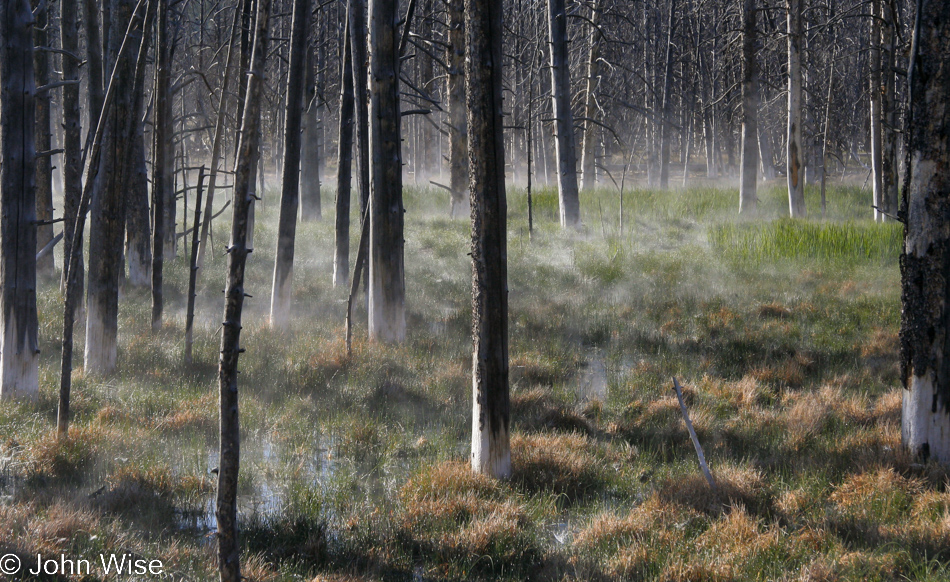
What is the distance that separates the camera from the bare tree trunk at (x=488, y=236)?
4.90m

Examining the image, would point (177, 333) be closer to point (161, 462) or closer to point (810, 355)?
point (161, 462)

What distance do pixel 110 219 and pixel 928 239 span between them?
6758 mm

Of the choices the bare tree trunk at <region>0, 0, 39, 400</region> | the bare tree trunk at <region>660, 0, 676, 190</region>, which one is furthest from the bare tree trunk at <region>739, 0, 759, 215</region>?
the bare tree trunk at <region>0, 0, 39, 400</region>

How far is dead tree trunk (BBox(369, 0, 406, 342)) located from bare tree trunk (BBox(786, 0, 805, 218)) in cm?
1273

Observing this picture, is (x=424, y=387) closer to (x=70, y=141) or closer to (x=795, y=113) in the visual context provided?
(x=70, y=141)

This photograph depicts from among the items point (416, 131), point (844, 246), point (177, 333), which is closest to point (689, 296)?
point (844, 246)

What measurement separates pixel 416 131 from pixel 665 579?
41.4 m

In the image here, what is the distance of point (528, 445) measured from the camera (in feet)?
18.2

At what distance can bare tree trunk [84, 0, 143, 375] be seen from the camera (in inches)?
264

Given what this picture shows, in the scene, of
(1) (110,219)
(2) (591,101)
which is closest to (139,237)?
(1) (110,219)

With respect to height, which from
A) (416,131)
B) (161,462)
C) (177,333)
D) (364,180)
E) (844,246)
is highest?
(416,131)

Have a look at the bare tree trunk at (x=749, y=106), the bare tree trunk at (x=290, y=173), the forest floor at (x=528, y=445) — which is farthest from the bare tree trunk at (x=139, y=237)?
the bare tree trunk at (x=749, y=106)

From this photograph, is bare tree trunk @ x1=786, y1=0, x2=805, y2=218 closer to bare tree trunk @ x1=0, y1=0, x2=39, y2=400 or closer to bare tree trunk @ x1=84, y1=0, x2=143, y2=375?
bare tree trunk @ x1=84, y1=0, x2=143, y2=375

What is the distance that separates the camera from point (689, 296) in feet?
35.8
